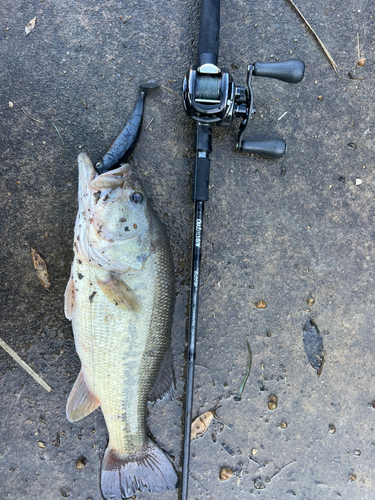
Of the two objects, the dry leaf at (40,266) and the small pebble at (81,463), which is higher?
the dry leaf at (40,266)

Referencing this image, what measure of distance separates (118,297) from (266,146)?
1.39 metres

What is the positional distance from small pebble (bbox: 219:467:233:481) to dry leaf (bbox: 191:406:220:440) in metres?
0.32

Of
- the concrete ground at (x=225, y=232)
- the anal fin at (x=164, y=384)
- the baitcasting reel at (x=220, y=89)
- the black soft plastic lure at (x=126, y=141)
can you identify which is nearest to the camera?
the baitcasting reel at (x=220, y=89)

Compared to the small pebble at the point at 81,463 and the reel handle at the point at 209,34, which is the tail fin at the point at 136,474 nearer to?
the small pebble at the point at 81,463

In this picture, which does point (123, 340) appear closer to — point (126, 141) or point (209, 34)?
point (126, 141)

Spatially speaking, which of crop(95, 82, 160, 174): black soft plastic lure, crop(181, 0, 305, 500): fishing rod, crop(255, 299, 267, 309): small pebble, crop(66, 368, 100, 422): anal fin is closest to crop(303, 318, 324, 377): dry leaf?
crop(255, 299, 267, 309): small pebble

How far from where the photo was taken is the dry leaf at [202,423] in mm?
2367

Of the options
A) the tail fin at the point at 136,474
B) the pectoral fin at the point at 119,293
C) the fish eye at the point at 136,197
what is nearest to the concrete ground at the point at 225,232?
the tail fin at the point at 136,474

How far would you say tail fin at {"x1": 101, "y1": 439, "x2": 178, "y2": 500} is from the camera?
2158 millimetres

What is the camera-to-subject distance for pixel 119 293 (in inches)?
72.1

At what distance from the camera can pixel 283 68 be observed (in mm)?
1887

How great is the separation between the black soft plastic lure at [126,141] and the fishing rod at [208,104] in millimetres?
445

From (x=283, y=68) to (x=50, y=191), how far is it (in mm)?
1739

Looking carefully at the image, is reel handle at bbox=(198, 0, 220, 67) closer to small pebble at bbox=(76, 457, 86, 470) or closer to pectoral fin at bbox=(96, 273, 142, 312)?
pectoral fin at bbox=(96, 273, 142, 312)
